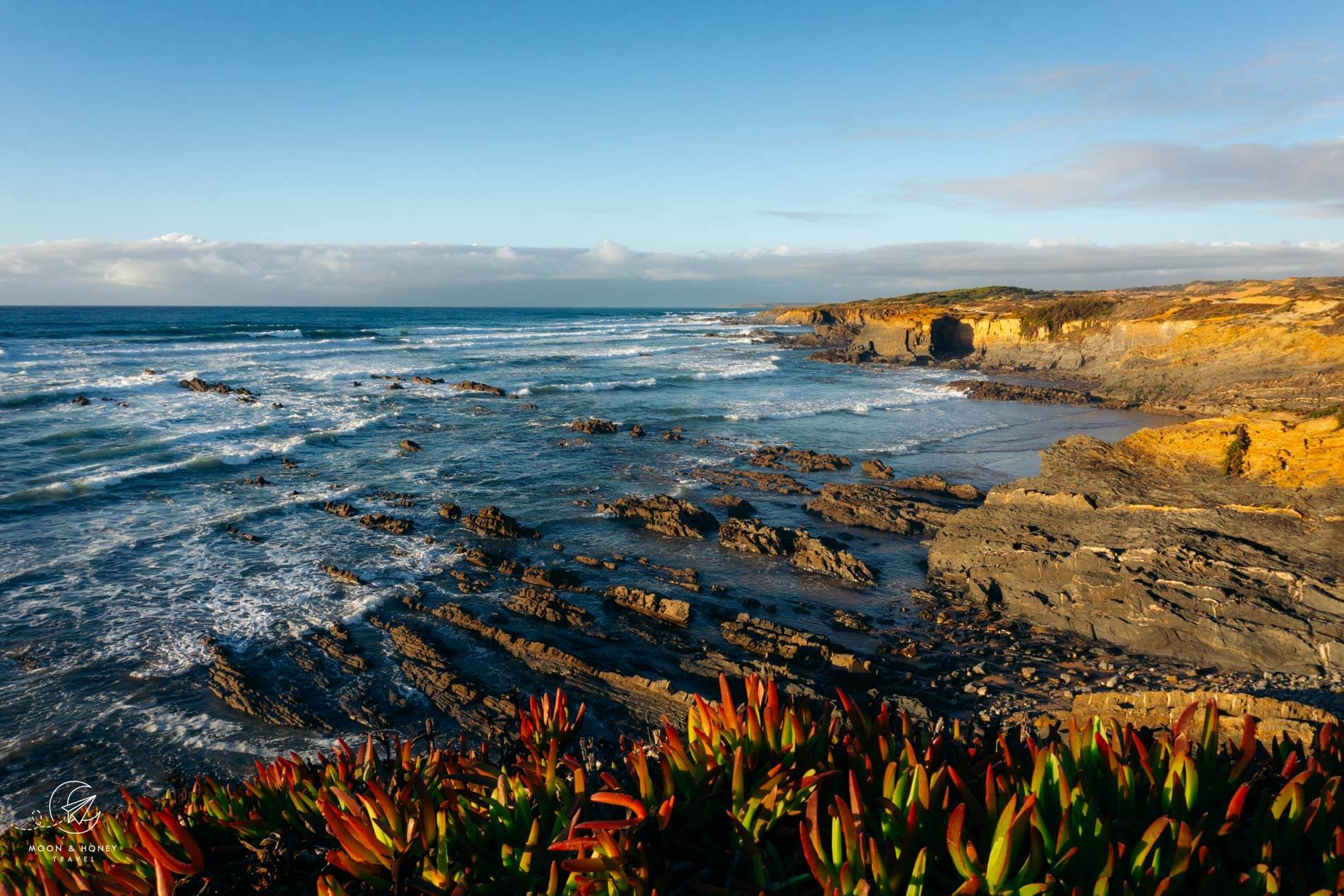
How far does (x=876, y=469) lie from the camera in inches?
808

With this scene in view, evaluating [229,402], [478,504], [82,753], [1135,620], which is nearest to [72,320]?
[229,402]

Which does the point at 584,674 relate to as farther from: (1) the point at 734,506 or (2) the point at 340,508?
(2) the point at 340,508

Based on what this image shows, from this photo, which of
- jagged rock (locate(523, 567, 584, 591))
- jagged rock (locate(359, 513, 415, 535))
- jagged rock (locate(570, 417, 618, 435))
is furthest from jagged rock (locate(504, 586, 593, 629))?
jagged rock (locate(570, 417, 618, 435))

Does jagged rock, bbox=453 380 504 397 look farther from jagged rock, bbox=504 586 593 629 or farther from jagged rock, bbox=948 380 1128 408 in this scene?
jagged rock, bbox=504 586 593 629

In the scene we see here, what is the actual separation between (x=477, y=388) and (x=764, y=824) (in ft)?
118

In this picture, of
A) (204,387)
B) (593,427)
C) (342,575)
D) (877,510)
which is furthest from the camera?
(204,387)

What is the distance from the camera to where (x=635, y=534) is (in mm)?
15219

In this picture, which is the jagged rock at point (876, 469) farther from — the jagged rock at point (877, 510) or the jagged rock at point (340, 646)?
the jagged rock at point (340, 646)

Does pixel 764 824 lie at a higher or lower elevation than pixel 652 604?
higher

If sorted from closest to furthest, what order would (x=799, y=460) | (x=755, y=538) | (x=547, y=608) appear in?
(x=547, y=608) → (x=755, y=538) → (x=799, y=460)

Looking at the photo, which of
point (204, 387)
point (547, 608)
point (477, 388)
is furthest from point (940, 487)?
point (204, 387)

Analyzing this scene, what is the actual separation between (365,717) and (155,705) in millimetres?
2727

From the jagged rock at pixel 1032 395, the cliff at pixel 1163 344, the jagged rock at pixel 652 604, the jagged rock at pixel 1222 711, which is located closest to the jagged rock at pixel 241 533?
the jagged rock at pixel 652 604

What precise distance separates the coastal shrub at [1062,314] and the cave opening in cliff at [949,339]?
4.90 meters
